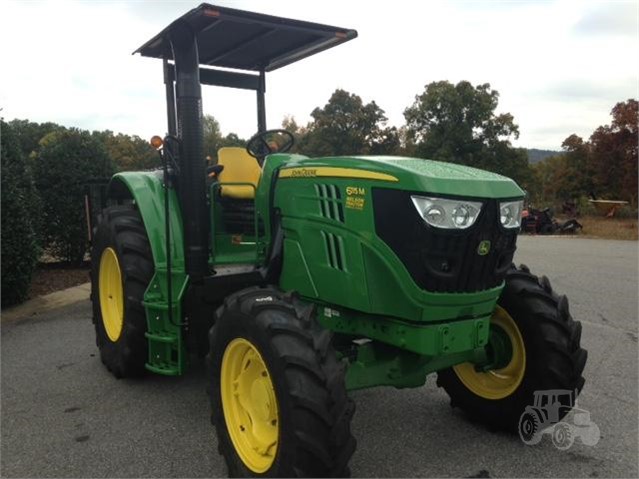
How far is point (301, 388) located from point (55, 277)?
759cm

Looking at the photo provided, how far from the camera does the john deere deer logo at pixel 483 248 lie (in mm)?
2842

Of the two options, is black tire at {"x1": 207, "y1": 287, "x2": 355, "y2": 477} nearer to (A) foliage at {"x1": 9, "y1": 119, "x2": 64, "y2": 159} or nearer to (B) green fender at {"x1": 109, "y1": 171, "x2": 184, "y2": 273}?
(B) green fender at {"x1": 109, "y1": 171, "x2": 184, "y2": 273}

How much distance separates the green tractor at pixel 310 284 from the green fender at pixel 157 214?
0.01 metres

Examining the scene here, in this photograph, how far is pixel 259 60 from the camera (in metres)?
4.88

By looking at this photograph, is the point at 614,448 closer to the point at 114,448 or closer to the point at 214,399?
the point at 214,399

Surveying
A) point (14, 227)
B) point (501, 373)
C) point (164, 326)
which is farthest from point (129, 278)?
point (14, 227)

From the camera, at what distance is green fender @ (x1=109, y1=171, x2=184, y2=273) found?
13.0 feet

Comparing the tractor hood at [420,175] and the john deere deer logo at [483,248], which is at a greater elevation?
the tractor hood at [420,175]

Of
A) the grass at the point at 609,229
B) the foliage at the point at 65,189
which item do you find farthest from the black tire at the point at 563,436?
the grass at the point at 609,229

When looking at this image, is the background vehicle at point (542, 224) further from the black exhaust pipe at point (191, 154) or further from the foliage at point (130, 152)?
the foliage at point (130, 152)

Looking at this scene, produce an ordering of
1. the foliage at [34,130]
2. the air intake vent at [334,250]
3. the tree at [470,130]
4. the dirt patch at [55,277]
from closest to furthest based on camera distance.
→ the air intake vent at [334,250] → the dirt patch at [55,277] → the tree at [470,130] → the foliage at [34,130]

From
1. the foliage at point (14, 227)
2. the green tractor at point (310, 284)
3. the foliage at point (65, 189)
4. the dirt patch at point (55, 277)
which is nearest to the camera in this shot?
the green tractor at point (310, 284)

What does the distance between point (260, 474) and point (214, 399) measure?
1.59 feet

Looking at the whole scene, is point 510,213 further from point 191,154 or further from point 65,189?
point 65,189
